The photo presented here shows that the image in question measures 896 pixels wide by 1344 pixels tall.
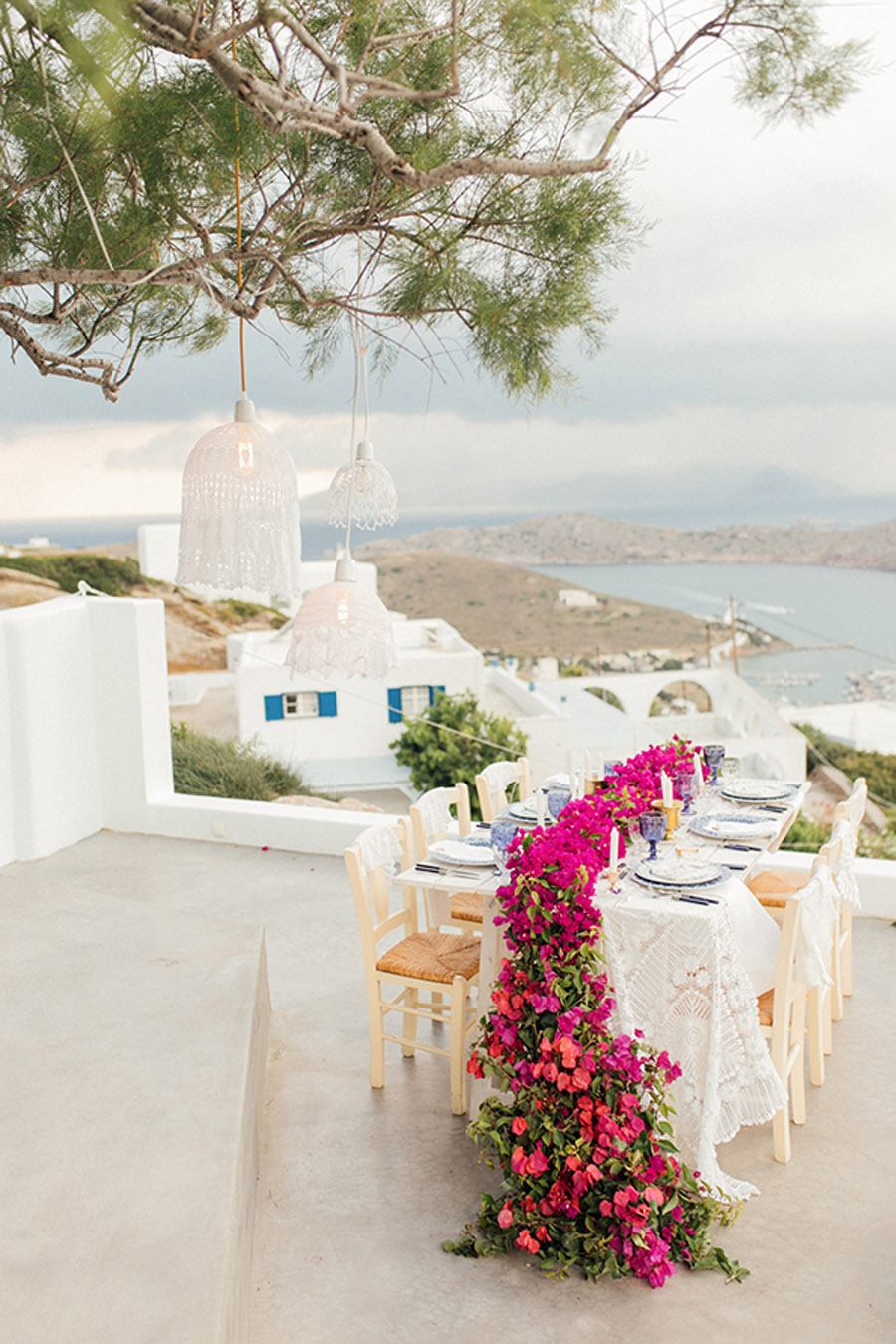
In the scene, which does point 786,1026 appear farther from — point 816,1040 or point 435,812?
point 435,812

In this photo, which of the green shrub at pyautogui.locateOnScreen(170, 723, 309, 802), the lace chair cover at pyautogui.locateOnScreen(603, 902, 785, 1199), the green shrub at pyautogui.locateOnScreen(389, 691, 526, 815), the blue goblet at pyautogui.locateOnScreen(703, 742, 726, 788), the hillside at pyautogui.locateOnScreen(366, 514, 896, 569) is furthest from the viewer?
the hillside at pyautogui.locateOnScreen(366, 514, 896, 569)

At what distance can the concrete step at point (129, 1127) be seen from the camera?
6.60 ft

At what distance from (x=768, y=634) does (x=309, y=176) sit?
117 feet

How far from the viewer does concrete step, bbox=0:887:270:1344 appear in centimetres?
201

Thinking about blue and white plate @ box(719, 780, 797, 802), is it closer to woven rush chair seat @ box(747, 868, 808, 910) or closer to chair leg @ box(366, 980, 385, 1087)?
woven rush chair seat @ box(747, 868, 808, 910)

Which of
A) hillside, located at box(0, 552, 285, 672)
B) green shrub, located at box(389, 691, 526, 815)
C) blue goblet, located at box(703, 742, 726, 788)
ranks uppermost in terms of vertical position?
blue goblet, located at box(703, 742, 726, 788)

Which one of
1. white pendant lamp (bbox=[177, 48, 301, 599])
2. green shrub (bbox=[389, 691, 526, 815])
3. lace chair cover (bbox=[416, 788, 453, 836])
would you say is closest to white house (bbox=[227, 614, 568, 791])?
green shrub (bbox=[389, 691, 526, 815])

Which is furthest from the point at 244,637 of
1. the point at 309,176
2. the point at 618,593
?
the point at 309,176

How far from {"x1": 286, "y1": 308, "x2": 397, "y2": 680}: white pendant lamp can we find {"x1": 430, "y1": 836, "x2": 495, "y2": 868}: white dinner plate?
2.10 feet

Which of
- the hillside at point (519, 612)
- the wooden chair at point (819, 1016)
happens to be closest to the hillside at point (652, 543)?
the hillside at point (519, 612)

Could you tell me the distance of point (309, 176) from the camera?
3.62 meters

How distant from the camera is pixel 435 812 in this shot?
13.7ft

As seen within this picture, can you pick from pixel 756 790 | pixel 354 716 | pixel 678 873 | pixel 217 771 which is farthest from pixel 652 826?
pixel 354 716

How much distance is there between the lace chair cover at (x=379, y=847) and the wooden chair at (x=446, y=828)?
0.55ft
